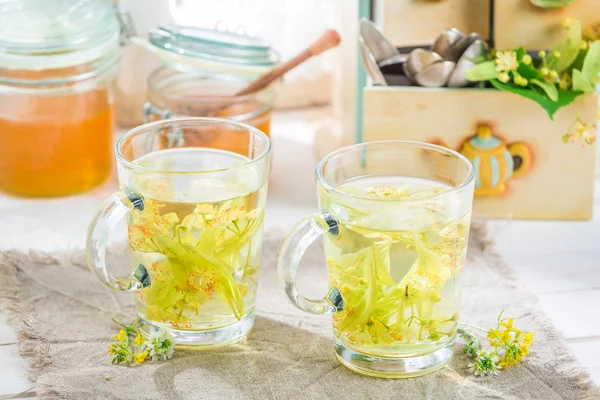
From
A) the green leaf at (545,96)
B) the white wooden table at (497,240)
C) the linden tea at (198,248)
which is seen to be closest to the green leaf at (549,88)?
the green leaf at (545,96)

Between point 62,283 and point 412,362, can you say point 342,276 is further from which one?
point 62,283

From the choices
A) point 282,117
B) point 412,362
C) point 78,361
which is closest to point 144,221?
point 78,361

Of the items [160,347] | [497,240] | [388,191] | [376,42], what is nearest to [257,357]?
[160,347]

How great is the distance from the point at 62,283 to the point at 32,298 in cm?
4

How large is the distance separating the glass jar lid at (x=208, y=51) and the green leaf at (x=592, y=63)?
37cm

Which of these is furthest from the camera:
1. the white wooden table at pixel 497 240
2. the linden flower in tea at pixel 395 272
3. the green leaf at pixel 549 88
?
the green leaf at pixel 549 88

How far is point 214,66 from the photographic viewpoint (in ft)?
3.70

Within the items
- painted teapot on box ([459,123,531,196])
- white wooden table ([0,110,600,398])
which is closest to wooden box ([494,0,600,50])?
painted teapot on box ([459,123,531,196])

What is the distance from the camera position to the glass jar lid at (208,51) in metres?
1.12

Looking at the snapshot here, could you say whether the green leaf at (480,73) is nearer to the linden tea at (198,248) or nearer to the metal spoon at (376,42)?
the metal spoon at (376,42)

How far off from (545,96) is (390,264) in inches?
16.2

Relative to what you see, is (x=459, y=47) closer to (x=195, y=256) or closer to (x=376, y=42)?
(x=376, y=42)

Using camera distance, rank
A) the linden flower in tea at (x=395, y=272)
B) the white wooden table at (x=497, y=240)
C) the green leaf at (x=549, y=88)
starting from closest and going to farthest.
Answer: the linden flower in tea at (x=395, y=272) < the white wooden table at (x=497, y=240) < the green leaf at (x=549, y=88)

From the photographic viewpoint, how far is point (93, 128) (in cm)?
119
